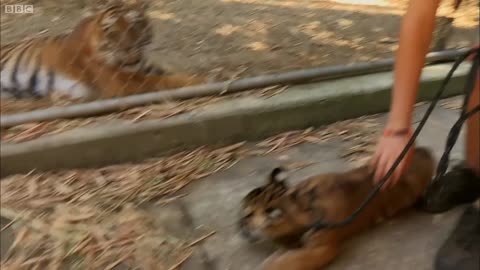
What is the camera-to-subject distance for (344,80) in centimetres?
318

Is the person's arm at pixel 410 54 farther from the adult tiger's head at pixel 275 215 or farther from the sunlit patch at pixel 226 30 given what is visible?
the sunlit patch at pixel 226 30

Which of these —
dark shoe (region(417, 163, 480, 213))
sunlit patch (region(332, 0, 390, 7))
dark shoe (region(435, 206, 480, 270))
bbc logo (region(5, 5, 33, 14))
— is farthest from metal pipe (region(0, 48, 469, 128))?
dark shoe (region(435, 206, 480, 270))

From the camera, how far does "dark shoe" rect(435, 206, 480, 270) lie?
200 cm

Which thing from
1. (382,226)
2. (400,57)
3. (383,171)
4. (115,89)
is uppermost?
(400,57)

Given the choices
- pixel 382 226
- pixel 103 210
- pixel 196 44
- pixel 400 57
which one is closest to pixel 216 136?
pixel 196 44

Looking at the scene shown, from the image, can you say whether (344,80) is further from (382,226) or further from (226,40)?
(382,226)

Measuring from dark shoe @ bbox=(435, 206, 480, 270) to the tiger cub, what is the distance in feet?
0.88

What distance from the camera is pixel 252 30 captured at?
9.51ft

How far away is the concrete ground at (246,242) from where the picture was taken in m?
2.13

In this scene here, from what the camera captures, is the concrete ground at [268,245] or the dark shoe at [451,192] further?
the dark shoe at [451,192]

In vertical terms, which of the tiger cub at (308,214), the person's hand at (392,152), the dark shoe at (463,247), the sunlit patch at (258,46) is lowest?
the dark shoe at (463,247)

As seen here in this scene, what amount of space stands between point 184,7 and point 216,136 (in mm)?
615

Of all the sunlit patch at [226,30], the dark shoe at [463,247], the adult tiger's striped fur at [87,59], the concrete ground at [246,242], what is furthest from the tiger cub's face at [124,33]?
the dark shoe at [463,247]

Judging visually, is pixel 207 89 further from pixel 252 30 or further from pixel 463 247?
pixel 463 247
